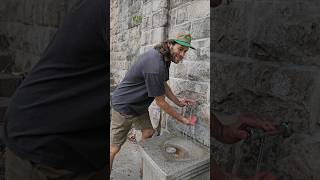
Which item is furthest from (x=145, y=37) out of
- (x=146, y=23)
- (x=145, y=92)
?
(x=145, y=92)

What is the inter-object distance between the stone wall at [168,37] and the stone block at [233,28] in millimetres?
269

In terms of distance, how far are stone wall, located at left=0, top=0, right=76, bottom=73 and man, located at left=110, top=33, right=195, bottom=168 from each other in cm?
26

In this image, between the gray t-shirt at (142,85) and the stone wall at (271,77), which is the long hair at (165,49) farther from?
the stone wall at (271,77)

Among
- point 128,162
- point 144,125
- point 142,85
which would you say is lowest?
point 128,162

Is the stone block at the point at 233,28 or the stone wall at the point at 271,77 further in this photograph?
the stone block at the point at 233,28

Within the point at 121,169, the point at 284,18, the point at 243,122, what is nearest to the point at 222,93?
the point at 243,122

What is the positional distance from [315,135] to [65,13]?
0.81m

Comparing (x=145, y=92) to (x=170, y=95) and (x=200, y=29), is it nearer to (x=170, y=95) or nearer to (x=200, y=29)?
(x=170, y=95)

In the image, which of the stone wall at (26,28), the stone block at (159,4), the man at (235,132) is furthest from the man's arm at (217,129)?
the stone wall at (26,28)

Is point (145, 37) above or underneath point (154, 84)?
above

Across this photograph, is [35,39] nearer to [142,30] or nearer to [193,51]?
[142,30]

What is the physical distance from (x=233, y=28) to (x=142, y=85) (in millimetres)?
470

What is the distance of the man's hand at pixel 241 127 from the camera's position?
1210 millimetres

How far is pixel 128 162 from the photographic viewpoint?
1.04 m
